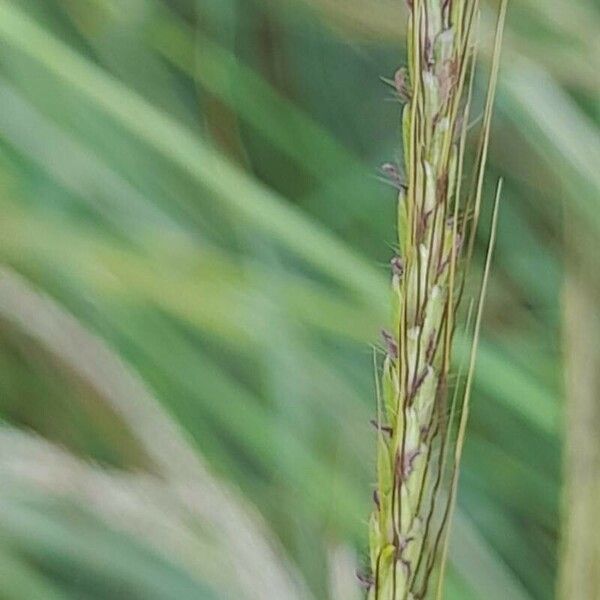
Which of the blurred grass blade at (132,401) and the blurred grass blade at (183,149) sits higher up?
the blurred grass blade at (183,149)

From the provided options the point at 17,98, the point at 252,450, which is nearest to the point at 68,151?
the point at 17,98

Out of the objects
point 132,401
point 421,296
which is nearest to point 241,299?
point 132,401

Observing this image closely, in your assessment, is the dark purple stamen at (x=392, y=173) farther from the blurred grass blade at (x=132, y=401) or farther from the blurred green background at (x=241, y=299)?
the blurred grass blade at (x=132, y=401)

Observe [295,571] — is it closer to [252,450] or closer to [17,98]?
[252,450]

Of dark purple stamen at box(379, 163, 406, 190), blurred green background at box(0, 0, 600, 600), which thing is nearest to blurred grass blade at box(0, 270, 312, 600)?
blurred green background at box(0, 0, 600, 600)

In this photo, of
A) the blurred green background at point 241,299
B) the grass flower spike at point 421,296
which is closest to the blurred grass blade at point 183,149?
the blurred green background at point 241,299

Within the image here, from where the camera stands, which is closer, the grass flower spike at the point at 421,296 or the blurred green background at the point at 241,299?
the grass flower spike at the point at 421,296
